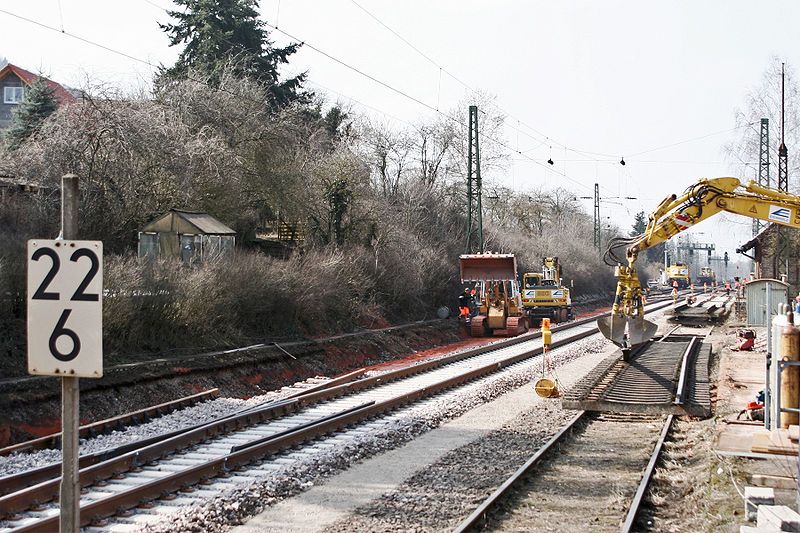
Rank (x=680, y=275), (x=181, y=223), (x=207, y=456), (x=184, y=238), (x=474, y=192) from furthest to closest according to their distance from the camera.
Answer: (x=680, y=275) → (x=474, y=192) → (x=184, y=238) → (x=181, y=223) → (x=207, y=456)

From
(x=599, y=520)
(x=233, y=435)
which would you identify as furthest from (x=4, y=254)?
(x=599, y=520)

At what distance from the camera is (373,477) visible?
37.0ft

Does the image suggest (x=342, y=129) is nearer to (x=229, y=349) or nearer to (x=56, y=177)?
(x=56, y=177)

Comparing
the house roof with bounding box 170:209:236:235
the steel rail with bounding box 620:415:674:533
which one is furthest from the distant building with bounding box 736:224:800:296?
the steel rail with bounding box 620:415:674:533

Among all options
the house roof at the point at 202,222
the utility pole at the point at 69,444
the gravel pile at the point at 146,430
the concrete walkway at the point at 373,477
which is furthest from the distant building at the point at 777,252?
the utility pole at the point at 69,444

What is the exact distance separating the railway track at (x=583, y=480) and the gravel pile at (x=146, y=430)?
554 centimetres

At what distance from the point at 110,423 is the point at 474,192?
110 feet

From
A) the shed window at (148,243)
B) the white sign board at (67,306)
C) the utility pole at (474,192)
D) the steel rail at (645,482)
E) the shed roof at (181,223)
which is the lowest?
the steel rail at (645,482)

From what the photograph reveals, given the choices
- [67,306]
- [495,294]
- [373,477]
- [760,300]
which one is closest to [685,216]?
[760,300]

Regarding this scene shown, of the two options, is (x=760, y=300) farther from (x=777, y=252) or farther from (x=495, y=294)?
(x=777, y=252)

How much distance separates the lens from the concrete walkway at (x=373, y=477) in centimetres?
930

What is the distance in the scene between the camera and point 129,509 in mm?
9367

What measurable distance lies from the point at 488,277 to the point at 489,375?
1412 centimetres

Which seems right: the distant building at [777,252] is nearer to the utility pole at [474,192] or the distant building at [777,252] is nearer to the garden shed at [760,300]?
the garden shed at [760,300]
